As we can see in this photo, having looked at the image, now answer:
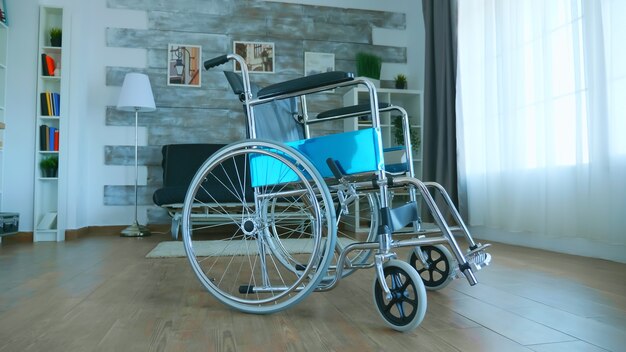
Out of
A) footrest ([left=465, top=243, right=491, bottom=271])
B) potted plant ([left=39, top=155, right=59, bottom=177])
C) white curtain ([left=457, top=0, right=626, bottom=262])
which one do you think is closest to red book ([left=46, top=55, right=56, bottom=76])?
potted plant ([left=39, top=155, right=59, bottom=177])

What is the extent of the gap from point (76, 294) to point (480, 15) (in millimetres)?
2842

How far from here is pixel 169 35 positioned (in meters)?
3.99

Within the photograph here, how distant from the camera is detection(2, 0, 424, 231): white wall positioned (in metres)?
3.31

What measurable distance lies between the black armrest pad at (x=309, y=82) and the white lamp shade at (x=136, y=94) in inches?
104

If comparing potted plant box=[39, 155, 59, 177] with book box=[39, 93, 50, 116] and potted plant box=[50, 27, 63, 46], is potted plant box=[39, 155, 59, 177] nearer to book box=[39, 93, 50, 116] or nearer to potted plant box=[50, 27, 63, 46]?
book box=[39, 93, 50, 116]

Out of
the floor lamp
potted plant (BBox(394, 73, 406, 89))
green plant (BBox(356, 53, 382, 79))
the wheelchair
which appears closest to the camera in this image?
the wheelchair

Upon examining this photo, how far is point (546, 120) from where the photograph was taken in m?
2.37

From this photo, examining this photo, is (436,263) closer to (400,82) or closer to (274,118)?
(274,118)

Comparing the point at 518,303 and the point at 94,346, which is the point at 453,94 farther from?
the point at 94,346

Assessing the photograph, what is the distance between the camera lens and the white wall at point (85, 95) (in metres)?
3.31

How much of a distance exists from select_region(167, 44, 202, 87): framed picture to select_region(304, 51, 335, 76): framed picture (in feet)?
3.18

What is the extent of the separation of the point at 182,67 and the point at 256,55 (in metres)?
0.66

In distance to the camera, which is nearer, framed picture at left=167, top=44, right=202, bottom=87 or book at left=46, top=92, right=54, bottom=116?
book at left=46, top=92, right=54, bottom=116

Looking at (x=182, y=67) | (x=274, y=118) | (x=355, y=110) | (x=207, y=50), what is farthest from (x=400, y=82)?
(x=274, y=118)
